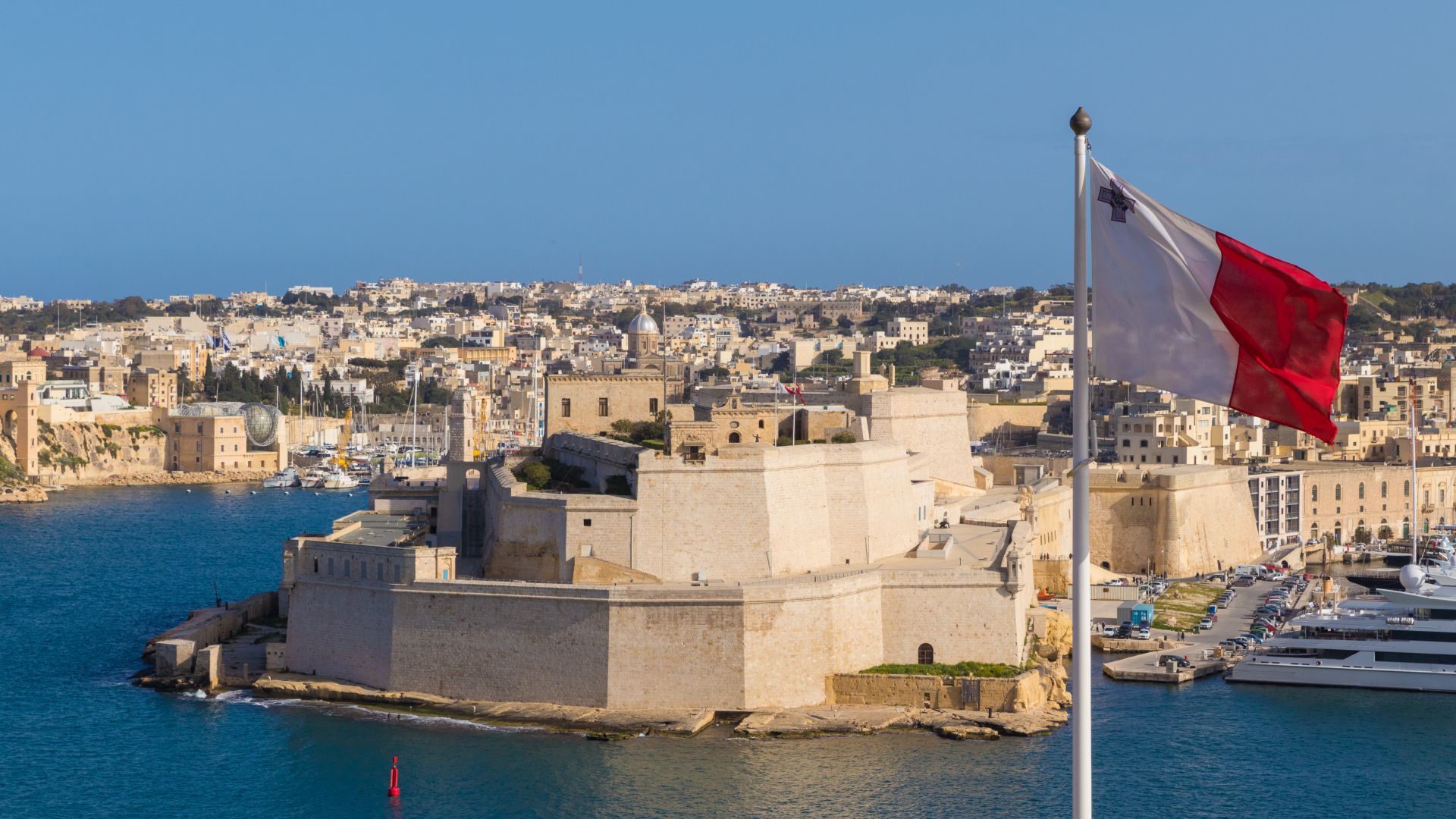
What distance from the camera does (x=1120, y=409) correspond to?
43000 millimetres

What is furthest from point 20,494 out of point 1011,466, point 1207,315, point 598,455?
point 1207,315

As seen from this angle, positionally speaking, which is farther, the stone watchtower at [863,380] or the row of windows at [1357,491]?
the row of windows at [1357,491]

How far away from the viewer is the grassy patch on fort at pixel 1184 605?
1124 inches

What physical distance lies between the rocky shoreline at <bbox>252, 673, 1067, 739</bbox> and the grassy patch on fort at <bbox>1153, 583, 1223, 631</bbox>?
6705 mm

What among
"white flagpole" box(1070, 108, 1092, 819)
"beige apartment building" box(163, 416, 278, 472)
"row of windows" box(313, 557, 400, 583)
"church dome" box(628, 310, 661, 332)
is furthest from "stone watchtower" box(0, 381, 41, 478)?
"white flagpole" box(1070, 108, 1092, 819)

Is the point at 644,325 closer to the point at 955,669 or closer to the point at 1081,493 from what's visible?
the point at 955,669

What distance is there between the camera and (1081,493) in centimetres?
662

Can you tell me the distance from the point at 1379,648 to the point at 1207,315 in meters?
19.5

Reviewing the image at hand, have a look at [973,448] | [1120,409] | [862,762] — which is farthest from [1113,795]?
[973,448]

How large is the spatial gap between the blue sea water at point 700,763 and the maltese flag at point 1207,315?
12.6m

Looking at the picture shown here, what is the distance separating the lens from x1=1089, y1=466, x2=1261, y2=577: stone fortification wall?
33406mm

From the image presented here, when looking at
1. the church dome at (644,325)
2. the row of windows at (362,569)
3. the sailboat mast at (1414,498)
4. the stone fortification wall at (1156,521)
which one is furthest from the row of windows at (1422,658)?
the church dome at (644,325)

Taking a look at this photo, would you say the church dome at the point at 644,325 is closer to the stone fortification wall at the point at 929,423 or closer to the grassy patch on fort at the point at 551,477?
the stone fortification wall at the point at 929,423

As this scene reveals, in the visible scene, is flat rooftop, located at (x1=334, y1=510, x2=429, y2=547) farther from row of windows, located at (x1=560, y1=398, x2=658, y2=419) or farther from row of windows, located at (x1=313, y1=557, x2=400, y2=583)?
row of windows, located at (x1=560, y1=398, x2=658, y2=419)
